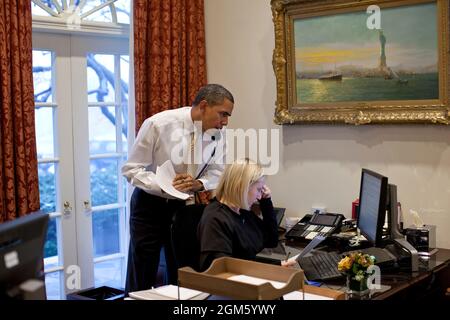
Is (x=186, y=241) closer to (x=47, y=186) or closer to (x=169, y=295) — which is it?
(x=169, y=295)

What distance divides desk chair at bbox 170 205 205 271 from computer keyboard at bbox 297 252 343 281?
499mm

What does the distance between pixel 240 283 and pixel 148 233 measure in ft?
5.81

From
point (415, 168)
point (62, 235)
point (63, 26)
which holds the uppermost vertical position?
point (63, 26)

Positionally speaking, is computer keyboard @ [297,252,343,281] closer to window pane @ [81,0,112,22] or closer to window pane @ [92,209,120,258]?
window pane @ [92,209,120,258]

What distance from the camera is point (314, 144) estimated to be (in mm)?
4004

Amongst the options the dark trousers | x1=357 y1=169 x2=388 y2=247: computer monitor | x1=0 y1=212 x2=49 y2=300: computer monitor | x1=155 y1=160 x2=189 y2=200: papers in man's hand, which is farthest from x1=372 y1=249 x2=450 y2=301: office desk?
x1=0 y1=212 x2=49 y2=300: computer monitor

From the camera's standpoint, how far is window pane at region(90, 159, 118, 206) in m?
4.28

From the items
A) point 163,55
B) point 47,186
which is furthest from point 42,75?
point 163,55

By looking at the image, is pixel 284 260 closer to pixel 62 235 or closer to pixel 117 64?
pixel 62 235

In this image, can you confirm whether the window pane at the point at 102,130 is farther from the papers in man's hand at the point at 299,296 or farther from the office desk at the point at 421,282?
the papers in man's hand at the point at 299,296

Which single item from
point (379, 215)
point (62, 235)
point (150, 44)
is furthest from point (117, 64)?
point (379, 215)

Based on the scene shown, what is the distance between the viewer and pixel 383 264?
2.88 metres

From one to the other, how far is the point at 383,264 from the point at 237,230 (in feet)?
2.35

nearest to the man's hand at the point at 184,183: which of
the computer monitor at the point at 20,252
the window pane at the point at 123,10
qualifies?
the window pane at the point at 123,10
